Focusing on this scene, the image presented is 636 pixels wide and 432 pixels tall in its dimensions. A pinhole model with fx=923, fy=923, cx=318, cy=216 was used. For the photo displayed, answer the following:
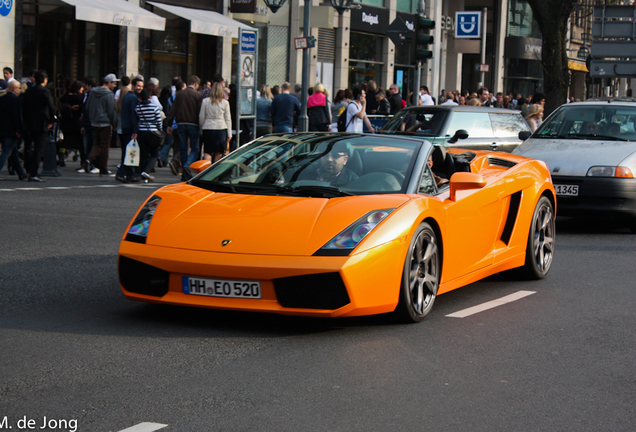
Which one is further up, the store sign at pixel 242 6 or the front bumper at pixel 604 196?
the store sign at pixel 242 6

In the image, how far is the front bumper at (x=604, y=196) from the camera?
36.7 feet

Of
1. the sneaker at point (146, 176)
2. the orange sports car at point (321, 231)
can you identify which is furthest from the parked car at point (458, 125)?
the orange sports car at point (321, 231)

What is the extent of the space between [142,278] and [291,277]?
990 mm

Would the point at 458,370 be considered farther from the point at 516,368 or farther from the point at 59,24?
the point at 59,24

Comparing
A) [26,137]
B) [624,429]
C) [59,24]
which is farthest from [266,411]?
[59,24]

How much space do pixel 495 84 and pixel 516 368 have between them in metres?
47.3

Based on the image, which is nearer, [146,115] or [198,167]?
[198,167]

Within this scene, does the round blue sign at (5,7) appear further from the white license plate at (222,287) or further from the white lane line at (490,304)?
the white license plate at (222,287)

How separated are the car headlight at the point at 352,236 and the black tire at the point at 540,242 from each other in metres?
2.47

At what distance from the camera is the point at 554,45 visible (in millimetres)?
25703

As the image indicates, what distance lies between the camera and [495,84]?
50781mm

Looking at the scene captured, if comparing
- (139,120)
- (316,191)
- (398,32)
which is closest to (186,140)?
(139,120)

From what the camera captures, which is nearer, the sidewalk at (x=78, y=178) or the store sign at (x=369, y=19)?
the sidewalk at (x=78, y=178)

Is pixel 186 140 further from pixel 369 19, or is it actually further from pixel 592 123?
pixel 369 19
